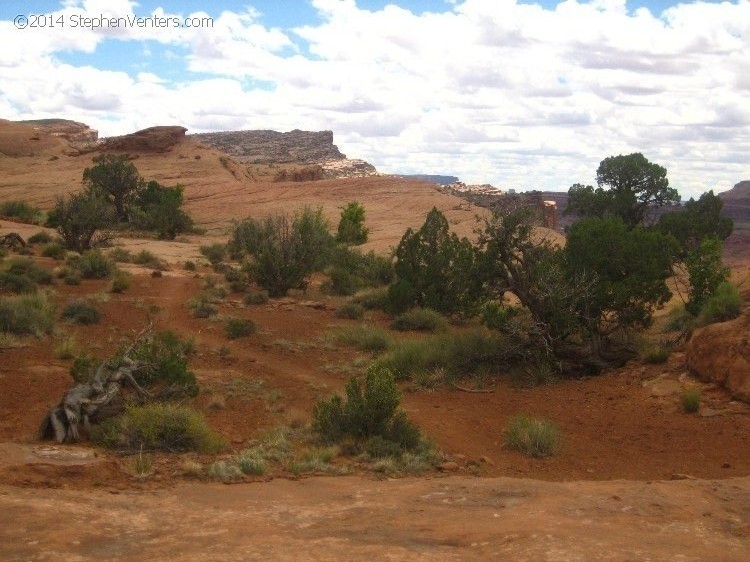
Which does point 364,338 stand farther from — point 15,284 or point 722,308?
point 15,284

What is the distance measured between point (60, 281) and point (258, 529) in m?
20.6

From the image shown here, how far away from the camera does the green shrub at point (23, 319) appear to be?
16.2 meters

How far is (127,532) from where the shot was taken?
621 centimetres

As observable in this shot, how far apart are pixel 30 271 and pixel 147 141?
189ft

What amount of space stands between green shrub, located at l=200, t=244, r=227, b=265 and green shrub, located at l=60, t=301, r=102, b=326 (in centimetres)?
1461

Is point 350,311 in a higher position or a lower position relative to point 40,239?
lower

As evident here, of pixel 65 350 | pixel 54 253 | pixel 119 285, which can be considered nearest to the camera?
pixel 65 350

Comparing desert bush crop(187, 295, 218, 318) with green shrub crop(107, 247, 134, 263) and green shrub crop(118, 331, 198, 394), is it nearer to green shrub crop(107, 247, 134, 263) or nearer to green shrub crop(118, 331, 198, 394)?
green shrub crop(118, 331, 198, 394)

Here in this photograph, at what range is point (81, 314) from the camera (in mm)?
18516

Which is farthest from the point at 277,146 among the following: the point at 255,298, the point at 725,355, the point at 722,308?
the point at 725,355

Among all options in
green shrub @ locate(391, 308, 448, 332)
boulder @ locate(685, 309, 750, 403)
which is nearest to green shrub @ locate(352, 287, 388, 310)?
green shrub @ locate(391, 308, 448, 332)

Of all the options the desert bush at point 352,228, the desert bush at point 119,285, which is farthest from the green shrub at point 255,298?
the desert bush at point 352,228

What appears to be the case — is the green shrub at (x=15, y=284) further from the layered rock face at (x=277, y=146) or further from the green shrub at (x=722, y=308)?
the layered rock face at (x=277, y=146)

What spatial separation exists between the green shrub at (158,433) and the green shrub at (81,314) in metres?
9.28
